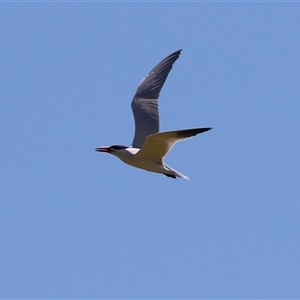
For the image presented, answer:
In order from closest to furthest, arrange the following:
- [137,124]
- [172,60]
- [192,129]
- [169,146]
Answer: [192,129] < [169,146] < [137,124] < [172,60]

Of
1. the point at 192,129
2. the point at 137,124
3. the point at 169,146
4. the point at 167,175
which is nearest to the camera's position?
the point at 192,129

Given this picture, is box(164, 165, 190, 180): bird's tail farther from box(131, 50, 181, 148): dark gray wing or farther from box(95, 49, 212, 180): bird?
box(131, 50, 181, 148): dark gray wing

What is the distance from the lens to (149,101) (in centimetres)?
1569

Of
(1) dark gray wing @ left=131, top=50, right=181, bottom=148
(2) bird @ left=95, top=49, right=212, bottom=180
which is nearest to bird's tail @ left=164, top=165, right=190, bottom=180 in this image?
(2) bird @ left=95, top=49, right=212, bottom=180

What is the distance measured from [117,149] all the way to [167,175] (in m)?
1.01

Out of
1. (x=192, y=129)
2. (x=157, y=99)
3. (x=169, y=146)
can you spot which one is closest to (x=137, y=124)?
(x=157, y=99)

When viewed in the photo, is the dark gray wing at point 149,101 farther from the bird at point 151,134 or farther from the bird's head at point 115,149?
the bird's head at point 115,149

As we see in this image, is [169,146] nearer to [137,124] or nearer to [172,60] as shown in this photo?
[137,124]

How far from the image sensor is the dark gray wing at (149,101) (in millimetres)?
14969

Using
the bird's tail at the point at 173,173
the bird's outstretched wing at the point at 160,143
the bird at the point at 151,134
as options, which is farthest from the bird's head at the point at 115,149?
the bird's tail at the point at 173,173

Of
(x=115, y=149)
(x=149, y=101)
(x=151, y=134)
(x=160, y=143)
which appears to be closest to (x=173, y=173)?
(x=160, y=143)

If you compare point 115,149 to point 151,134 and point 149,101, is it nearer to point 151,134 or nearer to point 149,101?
point 151,134

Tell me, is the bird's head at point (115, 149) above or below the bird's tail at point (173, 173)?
above

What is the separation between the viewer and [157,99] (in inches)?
621
